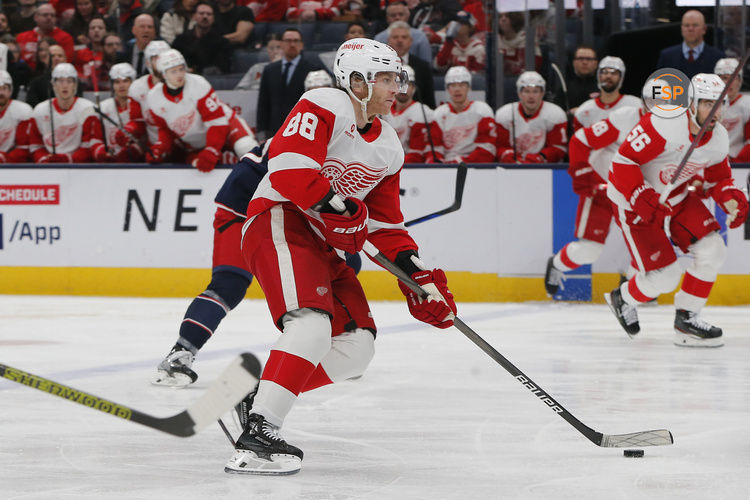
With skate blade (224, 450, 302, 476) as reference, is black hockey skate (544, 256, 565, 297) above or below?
below

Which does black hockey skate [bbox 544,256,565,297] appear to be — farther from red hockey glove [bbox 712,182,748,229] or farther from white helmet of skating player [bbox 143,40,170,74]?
white helmet of skating player [bbox 143,40,170,74]

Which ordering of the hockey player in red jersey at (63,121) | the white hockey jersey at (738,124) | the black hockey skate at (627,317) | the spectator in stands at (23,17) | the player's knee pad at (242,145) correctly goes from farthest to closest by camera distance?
the spectator in stands at (23,17) → the hockey player in red jersey at (63,121) → the player's knee pad at (242,145) → the white hockey jersey at (738,124) → the black hockey skate at (627,317)

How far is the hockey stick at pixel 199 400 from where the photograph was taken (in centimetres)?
219

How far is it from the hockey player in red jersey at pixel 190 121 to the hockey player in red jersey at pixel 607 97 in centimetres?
207

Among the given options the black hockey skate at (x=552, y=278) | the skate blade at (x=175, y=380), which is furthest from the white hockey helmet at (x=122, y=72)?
the skate blade at (x=175, y=380)

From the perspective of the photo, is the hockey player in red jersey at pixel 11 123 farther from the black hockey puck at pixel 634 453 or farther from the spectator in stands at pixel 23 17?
the black hockey puck at pixel 634 453

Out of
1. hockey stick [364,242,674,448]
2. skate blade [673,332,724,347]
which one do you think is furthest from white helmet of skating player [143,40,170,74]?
hockey stick [364,242,674,448]

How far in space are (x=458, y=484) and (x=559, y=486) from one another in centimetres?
23

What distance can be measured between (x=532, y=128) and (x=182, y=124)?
7.21 ft

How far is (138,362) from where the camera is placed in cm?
457

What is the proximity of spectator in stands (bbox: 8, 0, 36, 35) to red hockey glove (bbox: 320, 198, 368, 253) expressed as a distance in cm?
670

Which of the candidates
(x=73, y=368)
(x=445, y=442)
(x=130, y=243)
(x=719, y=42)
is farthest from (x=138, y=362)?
(x=719, y=42)

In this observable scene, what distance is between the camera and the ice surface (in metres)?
2.59

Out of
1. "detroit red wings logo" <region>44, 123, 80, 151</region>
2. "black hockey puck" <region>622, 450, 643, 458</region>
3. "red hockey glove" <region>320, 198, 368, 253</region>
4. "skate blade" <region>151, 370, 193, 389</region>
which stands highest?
"red hockey glove" <region>320, 198, 368, 253</region>
